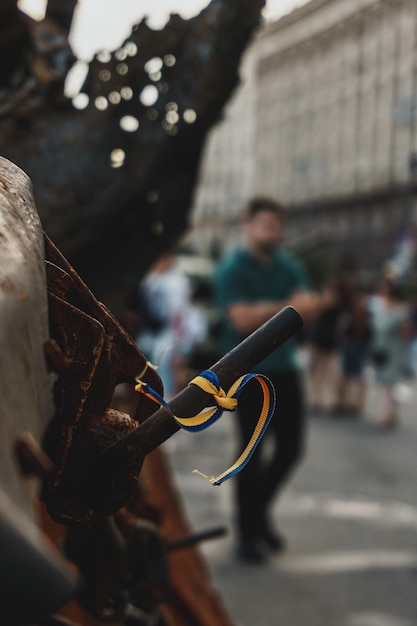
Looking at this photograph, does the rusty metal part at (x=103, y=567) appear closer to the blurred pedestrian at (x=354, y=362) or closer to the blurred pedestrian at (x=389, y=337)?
the blurred pedestrian at (x=389, y=337)

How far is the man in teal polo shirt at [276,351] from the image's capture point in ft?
14.0

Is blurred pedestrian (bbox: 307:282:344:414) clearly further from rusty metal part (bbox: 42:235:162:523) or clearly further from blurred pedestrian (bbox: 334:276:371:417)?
rusty metal part (bbox: 42:235:162:523)

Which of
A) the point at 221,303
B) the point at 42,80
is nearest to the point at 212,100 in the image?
the point at 42,80

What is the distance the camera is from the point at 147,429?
815 millimetres

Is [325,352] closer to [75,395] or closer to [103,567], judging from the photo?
[103,567]

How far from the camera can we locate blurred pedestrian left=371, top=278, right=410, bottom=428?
9.07m

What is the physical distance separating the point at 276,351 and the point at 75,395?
3530 mm

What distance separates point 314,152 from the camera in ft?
143

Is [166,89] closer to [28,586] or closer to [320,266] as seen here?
[28,586]

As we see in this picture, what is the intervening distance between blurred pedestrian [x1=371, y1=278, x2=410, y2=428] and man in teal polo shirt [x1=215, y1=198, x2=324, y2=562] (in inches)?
187

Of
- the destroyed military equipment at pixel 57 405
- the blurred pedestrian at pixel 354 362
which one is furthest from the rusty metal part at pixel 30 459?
the blurred pedestrian at pixel 354 362

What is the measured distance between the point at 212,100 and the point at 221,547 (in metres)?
2.86

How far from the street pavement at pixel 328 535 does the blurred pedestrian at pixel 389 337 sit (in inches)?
54.8

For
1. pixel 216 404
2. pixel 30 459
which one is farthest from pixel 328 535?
pixel 30 459
